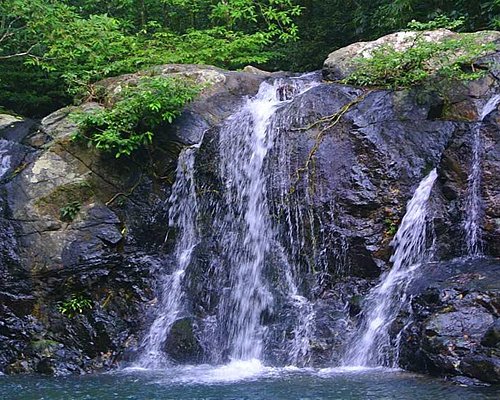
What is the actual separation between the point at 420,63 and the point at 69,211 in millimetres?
5502

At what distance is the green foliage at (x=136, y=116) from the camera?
9.09 metres

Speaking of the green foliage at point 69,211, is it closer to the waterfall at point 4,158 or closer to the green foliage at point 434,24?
the waterfall at point 4,158

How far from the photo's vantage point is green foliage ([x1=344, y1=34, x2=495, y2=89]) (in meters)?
8.41

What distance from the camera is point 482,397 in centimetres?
515

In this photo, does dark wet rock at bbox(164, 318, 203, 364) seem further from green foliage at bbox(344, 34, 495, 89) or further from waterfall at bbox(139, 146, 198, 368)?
green foliage at bbox(344, 34, 495, 89)

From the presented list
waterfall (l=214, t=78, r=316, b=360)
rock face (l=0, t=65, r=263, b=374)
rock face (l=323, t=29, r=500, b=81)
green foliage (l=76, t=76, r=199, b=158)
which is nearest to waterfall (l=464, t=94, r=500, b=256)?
rock face (l=323, t=29, r=500, b=81)

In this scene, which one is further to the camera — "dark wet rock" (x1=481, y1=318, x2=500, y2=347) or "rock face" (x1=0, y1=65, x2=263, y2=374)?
"rock face" (x1=0, y1=65, x2=263, y2=374)

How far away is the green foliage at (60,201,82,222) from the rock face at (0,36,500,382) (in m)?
0.02

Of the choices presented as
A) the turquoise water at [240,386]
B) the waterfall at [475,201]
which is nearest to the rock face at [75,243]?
the turquoise water at [240,386]

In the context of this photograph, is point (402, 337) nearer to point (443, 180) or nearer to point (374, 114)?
point (443, 180)

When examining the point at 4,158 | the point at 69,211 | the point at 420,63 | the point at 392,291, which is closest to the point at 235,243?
the point at 392,291

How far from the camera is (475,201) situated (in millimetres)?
7609

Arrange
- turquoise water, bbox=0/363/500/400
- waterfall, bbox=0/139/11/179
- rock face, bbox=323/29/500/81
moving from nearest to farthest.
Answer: turquoise water, bbox=0/363/500/400, waterfall, bbox=0/139/11/179, rock face, bbox=323/29/500/81

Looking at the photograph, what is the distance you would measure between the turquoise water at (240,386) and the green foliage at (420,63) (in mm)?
4276
